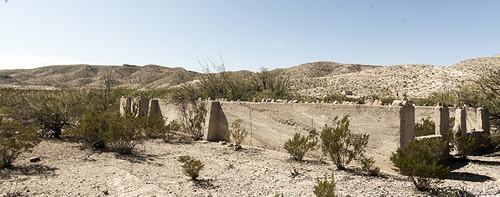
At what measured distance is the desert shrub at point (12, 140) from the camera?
8273mm

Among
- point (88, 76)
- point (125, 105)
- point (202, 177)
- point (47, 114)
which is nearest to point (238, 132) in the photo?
point (202, 177)

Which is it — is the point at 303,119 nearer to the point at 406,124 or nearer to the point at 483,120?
the point at 406,124

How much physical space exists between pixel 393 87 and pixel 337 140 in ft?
119

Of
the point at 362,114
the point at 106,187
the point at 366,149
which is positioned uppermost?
the point at 362,114

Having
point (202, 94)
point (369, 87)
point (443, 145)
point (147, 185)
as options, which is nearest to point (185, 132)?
point (202, 94)

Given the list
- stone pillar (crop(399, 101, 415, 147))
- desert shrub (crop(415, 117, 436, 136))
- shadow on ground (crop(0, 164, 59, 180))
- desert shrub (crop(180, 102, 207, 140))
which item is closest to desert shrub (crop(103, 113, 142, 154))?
shadow on ground (crop(0, 164, 59, 180))

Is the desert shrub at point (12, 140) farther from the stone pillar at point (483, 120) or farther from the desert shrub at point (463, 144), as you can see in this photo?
the stone pillar at point (483, 120)

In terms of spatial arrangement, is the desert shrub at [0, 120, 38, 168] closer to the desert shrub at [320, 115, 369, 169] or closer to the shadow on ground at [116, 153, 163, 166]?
the shadow on ground at [116, 153, 163, 166]

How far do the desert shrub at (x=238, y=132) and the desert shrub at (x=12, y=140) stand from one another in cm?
600

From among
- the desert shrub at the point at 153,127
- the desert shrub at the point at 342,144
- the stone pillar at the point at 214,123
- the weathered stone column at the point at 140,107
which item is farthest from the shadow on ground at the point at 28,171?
the weathered stone column at the point at 140,107

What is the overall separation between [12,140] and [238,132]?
652 cm

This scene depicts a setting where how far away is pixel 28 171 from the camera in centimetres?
809

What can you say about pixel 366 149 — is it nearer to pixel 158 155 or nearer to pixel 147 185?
pixel 147 185

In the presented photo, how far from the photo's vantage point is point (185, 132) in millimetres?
15148
